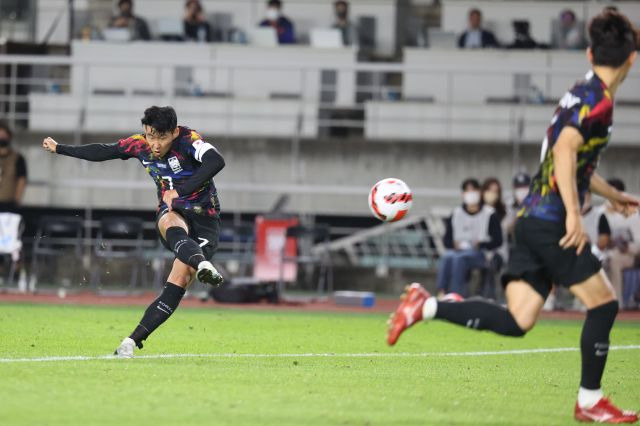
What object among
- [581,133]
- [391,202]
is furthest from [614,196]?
[391,202]

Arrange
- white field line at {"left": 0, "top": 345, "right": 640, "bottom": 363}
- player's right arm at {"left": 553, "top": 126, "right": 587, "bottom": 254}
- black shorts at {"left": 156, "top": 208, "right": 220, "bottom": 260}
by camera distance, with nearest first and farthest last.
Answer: player's right arm at {"left": 553, "top": 126, "right": 587, "bottom": 254}
white field line at {"left": 0, "top": 345, "right": 640, "bottom": 363}
black shorts at {"left": 156, "top": 208, "right": 220, "bottom": 260}

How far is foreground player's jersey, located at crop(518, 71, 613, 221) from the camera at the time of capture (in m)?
8.22

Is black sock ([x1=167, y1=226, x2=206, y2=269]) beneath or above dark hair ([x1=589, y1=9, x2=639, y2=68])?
beneath

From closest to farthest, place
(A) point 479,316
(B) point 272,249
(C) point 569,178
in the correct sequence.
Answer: (C) point 569,178 < (A) point 479,316 < (B) point 272,249

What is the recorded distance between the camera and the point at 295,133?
24906mm

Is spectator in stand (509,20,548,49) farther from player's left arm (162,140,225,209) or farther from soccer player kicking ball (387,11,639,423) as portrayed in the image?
soccer player kicking ball (387,11,639,423)

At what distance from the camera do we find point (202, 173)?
1125cm

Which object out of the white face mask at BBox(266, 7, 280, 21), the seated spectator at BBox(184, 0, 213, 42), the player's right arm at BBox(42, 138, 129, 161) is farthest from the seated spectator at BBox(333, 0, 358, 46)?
the player's right arm at BBox(42, 138, 129, 161)

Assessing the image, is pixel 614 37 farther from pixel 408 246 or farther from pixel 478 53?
pixel 478 53

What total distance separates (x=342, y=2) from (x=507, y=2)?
367 cm

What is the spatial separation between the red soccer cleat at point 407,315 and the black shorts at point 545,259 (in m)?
0.55

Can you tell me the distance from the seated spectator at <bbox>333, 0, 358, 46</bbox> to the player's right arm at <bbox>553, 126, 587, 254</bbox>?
2028 cm

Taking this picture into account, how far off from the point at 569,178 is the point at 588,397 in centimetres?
133

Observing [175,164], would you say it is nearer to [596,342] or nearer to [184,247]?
[184,247]
